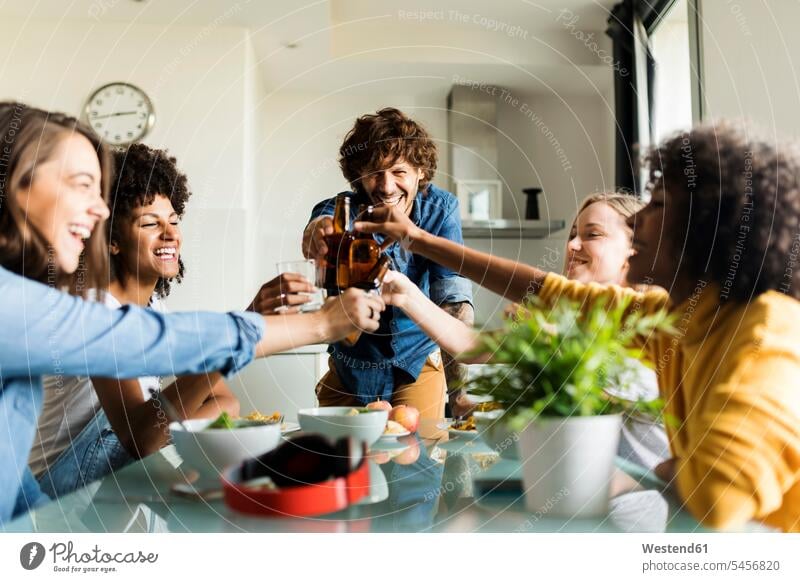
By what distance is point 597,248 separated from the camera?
0.55m

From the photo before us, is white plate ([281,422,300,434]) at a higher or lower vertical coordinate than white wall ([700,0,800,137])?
lower

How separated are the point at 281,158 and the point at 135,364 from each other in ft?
0.73

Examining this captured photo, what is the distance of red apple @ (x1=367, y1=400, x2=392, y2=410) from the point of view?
1.87 feet

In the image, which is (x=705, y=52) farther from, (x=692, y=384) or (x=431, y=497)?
(x=431, y=497)

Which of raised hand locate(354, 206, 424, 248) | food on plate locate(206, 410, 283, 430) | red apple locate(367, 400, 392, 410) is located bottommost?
red apple locate(367, 400, 392, 410)

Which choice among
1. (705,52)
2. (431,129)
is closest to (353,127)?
(431,129)

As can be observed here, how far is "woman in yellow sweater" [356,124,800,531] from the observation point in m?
0.45

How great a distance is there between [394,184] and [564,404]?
0.77 ft

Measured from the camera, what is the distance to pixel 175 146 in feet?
1.91

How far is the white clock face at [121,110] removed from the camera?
0.57 meters

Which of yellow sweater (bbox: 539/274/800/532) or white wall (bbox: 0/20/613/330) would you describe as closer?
yellow sweater (bbox: 539/274/800/532)

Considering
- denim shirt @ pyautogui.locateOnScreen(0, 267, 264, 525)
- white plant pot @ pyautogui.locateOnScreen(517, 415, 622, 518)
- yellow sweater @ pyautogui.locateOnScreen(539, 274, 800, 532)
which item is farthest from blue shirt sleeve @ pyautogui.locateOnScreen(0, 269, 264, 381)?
yellow sweater @ pyautogui.locateOnScreen(539, 274, 800, 532)

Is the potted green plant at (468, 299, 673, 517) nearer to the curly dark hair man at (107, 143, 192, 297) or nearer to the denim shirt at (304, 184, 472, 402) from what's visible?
the denim shirt at (304, 184, 472, 402)

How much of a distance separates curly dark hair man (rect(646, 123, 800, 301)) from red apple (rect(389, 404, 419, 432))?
10.3 inches
